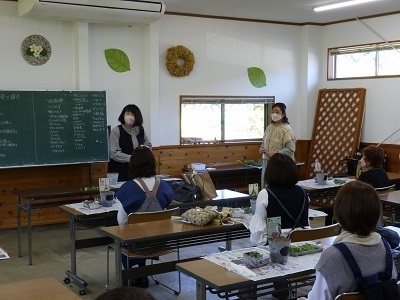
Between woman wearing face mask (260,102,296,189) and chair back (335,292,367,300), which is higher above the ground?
woman wearing face mask (260,102,296,189)

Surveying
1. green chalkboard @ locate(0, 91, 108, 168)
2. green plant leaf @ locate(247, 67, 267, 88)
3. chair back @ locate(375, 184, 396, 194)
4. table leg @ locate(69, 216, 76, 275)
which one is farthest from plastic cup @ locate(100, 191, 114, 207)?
green plant leaf @ locate(247, 67, 267, 88)

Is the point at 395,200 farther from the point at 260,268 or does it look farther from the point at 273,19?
the point at 273,19

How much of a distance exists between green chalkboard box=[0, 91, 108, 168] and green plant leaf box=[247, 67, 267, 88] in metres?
2.37

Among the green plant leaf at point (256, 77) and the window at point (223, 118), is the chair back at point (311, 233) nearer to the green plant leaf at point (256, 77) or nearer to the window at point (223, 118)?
the window at point (223, 118)

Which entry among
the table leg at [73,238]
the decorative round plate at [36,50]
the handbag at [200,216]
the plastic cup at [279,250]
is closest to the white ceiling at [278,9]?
the decorative round plate at [36,50]

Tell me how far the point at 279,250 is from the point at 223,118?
17.3 feet

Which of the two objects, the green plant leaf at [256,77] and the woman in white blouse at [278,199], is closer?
the woman in white blouse at [278,199]

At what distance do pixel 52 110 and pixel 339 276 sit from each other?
468cm

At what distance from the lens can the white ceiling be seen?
666 cm

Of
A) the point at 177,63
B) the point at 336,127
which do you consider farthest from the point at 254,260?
the point at 336,127

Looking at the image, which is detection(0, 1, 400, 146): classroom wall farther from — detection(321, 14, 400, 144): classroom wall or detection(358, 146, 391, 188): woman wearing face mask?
detection(358, 146, 391, 188): woman wearing face mask

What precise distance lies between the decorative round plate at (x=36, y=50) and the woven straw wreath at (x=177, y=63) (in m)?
1.53

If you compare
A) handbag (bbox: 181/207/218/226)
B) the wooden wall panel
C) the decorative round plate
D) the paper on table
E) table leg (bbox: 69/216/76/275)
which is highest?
the decorative round plate

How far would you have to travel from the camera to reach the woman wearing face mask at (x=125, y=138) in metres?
5.80
